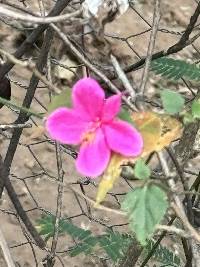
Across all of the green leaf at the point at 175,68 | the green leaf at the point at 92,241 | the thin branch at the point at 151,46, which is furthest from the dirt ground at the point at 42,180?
the thin branch at the point at 151,46

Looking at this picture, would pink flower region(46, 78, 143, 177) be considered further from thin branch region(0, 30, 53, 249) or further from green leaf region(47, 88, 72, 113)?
thin branch region(0, 30, 53, 249)

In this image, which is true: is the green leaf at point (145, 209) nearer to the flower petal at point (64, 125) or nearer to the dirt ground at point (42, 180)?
→ the flower petal at point (64, 125)

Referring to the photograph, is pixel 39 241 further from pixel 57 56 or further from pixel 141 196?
pixel 57 56

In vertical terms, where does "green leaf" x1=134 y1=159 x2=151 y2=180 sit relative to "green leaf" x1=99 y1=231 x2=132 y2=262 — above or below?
below

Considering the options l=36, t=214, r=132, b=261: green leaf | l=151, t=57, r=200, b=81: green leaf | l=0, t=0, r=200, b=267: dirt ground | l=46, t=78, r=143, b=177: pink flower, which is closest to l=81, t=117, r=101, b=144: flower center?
l=46, t=78, r=143, b=177: pink flower

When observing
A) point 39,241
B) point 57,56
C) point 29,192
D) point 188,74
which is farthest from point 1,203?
point 188,74
